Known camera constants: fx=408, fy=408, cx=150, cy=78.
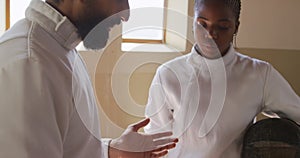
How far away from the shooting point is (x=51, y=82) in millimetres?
616

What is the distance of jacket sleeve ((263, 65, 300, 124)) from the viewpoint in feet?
3.88

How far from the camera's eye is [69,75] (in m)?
0.69

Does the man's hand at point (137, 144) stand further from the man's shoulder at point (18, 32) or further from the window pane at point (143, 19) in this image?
the man's shoulder at point (18, 32)

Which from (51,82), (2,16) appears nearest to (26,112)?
(51,82)

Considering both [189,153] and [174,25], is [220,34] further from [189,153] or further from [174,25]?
[189,153]

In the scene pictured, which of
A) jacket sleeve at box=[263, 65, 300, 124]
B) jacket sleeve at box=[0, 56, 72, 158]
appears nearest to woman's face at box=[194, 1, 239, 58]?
jacket sleeve at box=[263, 65, 300, 124]

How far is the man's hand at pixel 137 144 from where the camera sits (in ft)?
3.05

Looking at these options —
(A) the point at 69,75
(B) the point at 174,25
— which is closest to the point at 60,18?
(A) the point at 69,75

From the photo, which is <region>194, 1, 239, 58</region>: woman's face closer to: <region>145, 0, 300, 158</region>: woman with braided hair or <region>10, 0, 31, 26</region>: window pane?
<region>145, 0, 300, 158</region>: woman with braided hair

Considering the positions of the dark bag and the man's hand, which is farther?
the dark bag

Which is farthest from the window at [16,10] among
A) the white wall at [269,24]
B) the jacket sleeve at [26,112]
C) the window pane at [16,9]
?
the jacket sleeve at [26,112]

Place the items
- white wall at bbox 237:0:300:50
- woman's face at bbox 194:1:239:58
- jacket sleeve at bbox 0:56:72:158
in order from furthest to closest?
white wall at bbox 237:0:300:50, woman's face at bbox 194:1:239:58, jacket sleeve at bbox 0:56:72:158

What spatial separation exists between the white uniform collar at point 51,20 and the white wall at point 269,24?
1.44 m

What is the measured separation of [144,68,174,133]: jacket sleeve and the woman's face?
17cm
